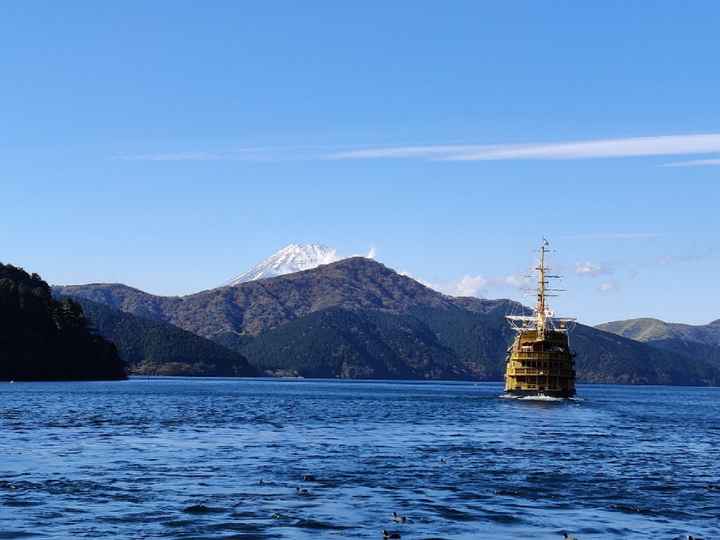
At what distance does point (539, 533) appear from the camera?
43.6 meters

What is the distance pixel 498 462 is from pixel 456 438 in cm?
2190

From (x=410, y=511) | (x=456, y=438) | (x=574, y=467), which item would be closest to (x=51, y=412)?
(x=456, y=438)

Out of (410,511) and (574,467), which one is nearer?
(410,511)

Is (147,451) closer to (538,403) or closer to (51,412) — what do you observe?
(51,412)

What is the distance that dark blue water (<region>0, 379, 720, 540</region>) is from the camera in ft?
146

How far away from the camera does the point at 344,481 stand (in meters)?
58.7

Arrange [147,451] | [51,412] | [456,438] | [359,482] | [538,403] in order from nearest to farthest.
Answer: [359,482] → [147,451] → [456,438] → [51,412] → [538,403]

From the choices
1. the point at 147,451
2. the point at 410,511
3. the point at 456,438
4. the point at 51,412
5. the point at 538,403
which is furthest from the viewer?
the point at 538,403

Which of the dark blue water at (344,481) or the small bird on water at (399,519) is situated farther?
the small bird on water at (399,519)

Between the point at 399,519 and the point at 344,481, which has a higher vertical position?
the point at 344,481

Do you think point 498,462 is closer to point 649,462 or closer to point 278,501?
point 649,462

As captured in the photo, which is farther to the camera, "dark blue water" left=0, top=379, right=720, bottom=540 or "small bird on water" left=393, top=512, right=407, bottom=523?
"small bird on water" left=393, top=512, right=407, bottom=523

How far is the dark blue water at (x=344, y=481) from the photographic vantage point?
146ft

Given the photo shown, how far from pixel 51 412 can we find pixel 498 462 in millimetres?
66023
